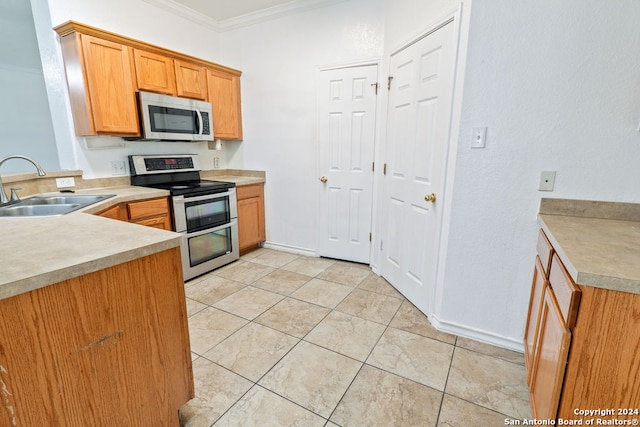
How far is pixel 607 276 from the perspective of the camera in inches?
34.5

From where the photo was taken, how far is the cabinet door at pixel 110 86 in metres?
2.33

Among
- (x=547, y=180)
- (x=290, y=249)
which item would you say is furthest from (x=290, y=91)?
(x=547, y=180)

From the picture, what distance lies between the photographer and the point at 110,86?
245 cm

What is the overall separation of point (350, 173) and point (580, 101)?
6.33ft

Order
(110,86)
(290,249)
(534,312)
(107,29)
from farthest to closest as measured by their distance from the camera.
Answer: (290,249), (107,29), (110,86), (534,312)

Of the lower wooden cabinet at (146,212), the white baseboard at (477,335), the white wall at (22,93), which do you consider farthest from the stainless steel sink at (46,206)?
the white baseboard at (477,335)

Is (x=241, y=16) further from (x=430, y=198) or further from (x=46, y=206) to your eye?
(x=430, y=198)

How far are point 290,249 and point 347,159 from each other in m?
1.33

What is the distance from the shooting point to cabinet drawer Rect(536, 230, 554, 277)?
53.1 inches

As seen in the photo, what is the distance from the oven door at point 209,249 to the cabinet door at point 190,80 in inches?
54.6

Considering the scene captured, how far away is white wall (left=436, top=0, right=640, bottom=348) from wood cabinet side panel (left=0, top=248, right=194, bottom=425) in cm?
169

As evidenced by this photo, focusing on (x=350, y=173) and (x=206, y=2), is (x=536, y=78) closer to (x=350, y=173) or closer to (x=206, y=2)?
(x=350, y=173)

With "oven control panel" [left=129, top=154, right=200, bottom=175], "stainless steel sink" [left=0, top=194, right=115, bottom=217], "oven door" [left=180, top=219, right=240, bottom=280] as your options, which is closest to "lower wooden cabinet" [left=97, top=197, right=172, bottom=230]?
"stainless steel sink" [left=0, top=194, right=115, bottom=217]

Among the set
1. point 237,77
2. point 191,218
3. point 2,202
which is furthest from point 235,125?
point 2,202
